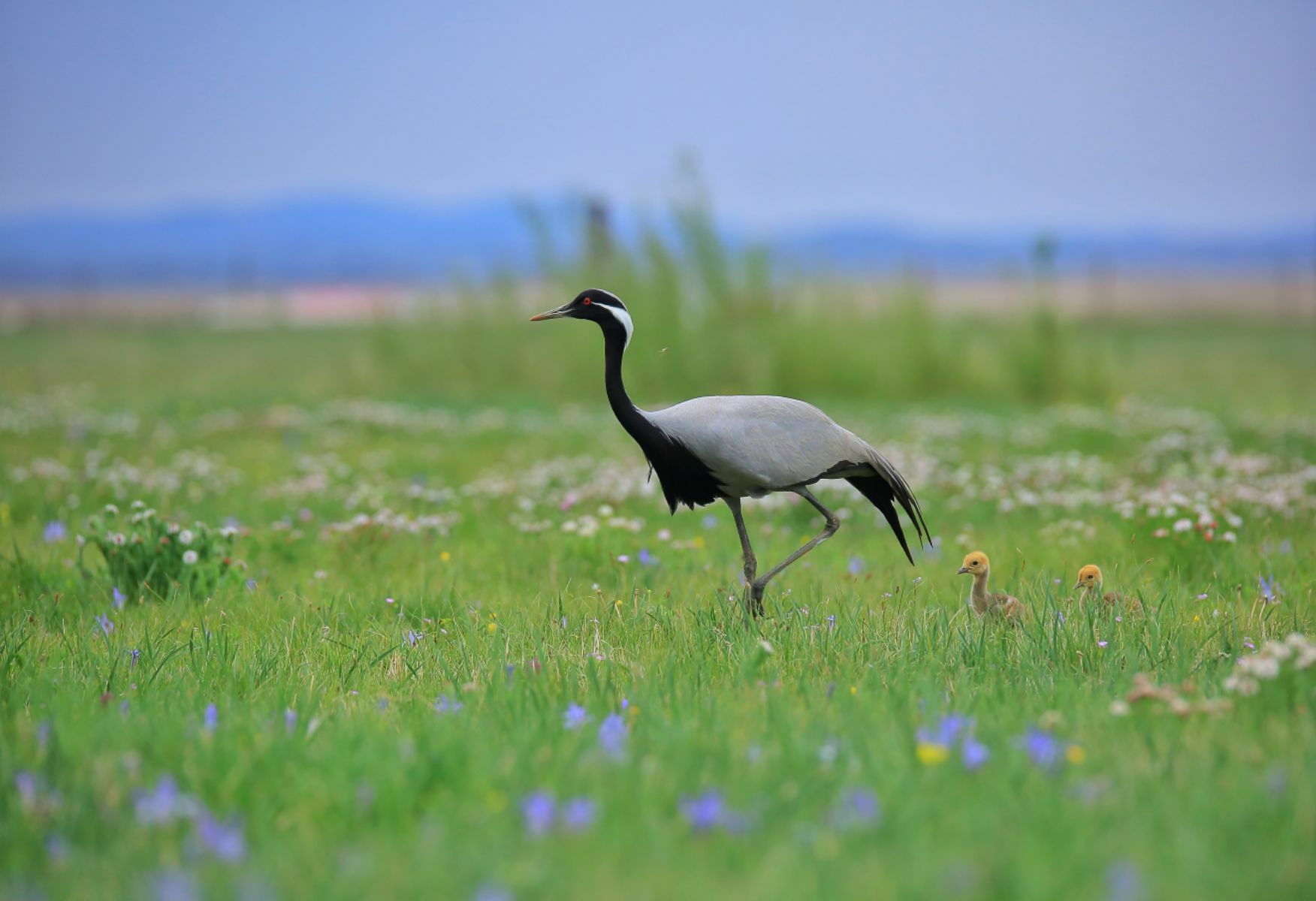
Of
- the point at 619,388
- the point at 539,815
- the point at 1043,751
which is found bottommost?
the point at 1043,751

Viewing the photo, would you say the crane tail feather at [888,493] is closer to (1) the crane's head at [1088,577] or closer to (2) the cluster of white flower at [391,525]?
(1) the crane's head at [1088,577]

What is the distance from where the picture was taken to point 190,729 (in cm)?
367

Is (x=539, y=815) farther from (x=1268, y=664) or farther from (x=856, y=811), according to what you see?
(x=1268, y=664)

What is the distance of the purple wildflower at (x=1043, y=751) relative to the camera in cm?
340

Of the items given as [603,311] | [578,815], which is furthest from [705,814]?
[603,311]

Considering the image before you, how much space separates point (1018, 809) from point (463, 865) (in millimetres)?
1444

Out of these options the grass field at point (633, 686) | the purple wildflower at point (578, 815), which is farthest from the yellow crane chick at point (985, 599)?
the purple wildflower at point (578, 815)

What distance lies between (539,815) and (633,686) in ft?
4.88

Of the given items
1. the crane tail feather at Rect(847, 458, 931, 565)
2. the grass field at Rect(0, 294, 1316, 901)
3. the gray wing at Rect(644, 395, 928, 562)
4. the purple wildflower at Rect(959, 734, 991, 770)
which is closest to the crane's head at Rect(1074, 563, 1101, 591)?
the grass field at Rect(0, 294, 1316, 901)

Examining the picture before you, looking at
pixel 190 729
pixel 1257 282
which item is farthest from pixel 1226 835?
pixel 1257 282

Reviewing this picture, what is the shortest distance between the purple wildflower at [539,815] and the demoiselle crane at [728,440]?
2.45 m

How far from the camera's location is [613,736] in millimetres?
3617

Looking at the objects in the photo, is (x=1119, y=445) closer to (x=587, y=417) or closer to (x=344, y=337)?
(x=587, y=417)

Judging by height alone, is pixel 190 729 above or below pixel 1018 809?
above
